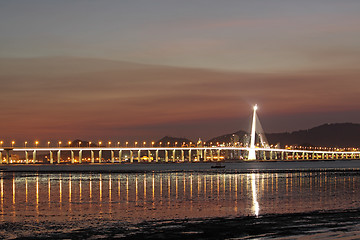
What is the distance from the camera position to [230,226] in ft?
84.3

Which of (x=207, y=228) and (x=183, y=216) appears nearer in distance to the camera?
(x=207, y=228)

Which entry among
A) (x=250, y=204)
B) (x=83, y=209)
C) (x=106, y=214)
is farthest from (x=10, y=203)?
(x=250, y=204)

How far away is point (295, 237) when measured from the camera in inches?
877

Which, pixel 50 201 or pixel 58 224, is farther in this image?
pixel 50 201

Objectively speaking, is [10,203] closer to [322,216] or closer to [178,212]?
[178,212]

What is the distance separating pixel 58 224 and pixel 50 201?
14047 millimetres

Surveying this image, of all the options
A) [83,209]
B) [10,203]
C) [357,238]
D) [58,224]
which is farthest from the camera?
[10,203]

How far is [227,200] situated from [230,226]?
14.7m

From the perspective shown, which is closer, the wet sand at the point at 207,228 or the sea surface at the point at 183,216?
the wet sand at the point at 207,228

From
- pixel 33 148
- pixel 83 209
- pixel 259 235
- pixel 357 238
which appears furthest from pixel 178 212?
pixel 33 148

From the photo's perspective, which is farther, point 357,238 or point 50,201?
point 50,201

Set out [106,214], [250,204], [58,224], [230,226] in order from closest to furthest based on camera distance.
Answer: [230,226] < [58,224] < [106,214] < [250,204]

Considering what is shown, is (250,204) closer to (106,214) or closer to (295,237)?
(106,214)

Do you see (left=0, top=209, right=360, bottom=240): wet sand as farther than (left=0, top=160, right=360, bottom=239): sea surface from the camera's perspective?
No
